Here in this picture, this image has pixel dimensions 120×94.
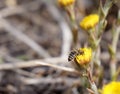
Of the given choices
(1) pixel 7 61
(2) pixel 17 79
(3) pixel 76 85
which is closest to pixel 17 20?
(1) pixel 7 61

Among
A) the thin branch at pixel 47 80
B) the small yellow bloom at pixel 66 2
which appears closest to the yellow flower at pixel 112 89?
the small yellow bloom at pixel 66 2

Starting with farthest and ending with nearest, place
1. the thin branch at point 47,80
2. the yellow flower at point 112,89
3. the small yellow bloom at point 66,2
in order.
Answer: the thin branch at point 47,80 → the small yellow bloom at point 66,2 → the yellow flower at point 112,89

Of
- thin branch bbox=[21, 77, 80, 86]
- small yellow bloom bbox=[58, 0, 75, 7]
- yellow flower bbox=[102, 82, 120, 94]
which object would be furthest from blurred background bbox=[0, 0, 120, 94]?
yellow flower bbox=[102, 82, 120, 94]

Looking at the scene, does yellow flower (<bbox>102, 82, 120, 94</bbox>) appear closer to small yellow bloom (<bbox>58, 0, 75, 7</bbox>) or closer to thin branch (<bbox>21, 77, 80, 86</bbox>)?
small yellow bloom (<bbox>58, 0, 75, 7</bbox>)

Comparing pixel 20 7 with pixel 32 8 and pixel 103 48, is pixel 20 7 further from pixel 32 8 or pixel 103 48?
pixel 103 48

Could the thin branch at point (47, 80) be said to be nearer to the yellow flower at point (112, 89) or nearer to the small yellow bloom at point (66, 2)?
the small yellow bloom at point (66, 2)


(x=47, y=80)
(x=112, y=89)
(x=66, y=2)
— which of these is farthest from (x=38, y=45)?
(x=112, y=89)

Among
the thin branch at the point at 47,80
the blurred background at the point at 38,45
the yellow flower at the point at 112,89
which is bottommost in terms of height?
the yellow flower at the point at 112,89

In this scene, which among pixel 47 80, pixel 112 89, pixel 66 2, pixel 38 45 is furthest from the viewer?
pixel 38 45

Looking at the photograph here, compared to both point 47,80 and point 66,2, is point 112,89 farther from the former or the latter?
point 47,80
